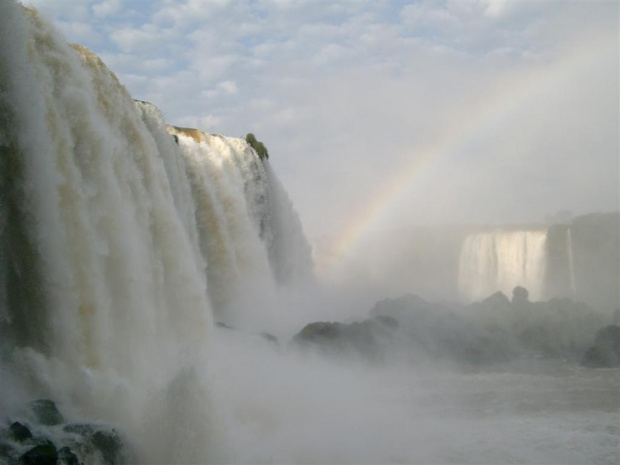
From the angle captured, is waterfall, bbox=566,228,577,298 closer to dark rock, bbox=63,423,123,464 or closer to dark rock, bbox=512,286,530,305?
dark rock, bbox=512,286,530,305

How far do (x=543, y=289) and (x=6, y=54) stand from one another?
20296mm

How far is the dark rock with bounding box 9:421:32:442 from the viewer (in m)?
6.18

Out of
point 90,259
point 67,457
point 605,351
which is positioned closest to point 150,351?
point 90,259

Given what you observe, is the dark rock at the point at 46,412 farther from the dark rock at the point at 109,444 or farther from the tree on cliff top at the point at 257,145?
the tree on cliff top at the point at 257,145

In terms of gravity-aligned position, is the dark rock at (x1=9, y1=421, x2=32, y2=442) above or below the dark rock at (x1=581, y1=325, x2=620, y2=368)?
below

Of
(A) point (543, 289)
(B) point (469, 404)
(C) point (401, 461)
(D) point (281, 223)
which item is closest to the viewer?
(C) point (401, 461)

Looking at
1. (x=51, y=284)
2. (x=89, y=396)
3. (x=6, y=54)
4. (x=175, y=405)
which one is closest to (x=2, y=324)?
(x=51, y=284)

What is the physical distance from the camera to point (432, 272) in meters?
30.3

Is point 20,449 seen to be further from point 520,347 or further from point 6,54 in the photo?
point 520,347

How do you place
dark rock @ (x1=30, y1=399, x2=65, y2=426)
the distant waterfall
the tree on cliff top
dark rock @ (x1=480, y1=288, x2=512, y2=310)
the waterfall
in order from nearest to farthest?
dark rock @ (x1=30, y1=399, x2=65, y2=426), dark rock @ (x1=480, y1=288, x2=512, y2=310), the tree on cliff top, the waterfall, the distant waterfall

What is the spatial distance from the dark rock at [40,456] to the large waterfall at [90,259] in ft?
3.90

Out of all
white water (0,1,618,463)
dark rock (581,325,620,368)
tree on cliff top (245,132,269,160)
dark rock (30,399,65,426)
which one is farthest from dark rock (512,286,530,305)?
dark rock (30,399,65,426)

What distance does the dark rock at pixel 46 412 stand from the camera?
6816mm

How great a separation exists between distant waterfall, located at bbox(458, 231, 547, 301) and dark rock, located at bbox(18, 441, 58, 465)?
2097 centimetres
